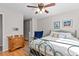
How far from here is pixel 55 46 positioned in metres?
1.51

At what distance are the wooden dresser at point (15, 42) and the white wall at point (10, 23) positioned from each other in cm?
5

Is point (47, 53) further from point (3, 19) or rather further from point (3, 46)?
point (3, 19)

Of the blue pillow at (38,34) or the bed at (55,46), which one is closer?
the bed at (55,46)

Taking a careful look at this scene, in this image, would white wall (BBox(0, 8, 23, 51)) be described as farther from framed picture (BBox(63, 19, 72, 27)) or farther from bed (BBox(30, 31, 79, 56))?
framed picture (BBox(63, 19, 72, 27))

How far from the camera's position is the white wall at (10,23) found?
152 cm

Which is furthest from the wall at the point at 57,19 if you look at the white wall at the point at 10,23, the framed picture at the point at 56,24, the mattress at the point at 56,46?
the white wall at the point at 10,23

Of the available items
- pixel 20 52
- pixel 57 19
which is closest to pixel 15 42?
pixel 20 52

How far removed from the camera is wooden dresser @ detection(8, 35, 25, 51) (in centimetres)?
155

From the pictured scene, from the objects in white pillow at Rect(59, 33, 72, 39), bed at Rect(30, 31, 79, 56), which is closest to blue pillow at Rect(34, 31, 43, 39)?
bed at Rect(30, 31, 79, 56)

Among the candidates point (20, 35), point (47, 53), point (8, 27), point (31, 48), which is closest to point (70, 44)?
point (47, 53)

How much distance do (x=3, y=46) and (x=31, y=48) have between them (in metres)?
0.39

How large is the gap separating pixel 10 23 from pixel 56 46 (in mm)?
693

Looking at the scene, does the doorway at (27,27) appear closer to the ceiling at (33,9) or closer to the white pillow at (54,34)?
the ceiling at (33,9)

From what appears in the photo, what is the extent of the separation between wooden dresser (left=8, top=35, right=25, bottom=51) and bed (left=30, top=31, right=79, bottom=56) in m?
0.14
